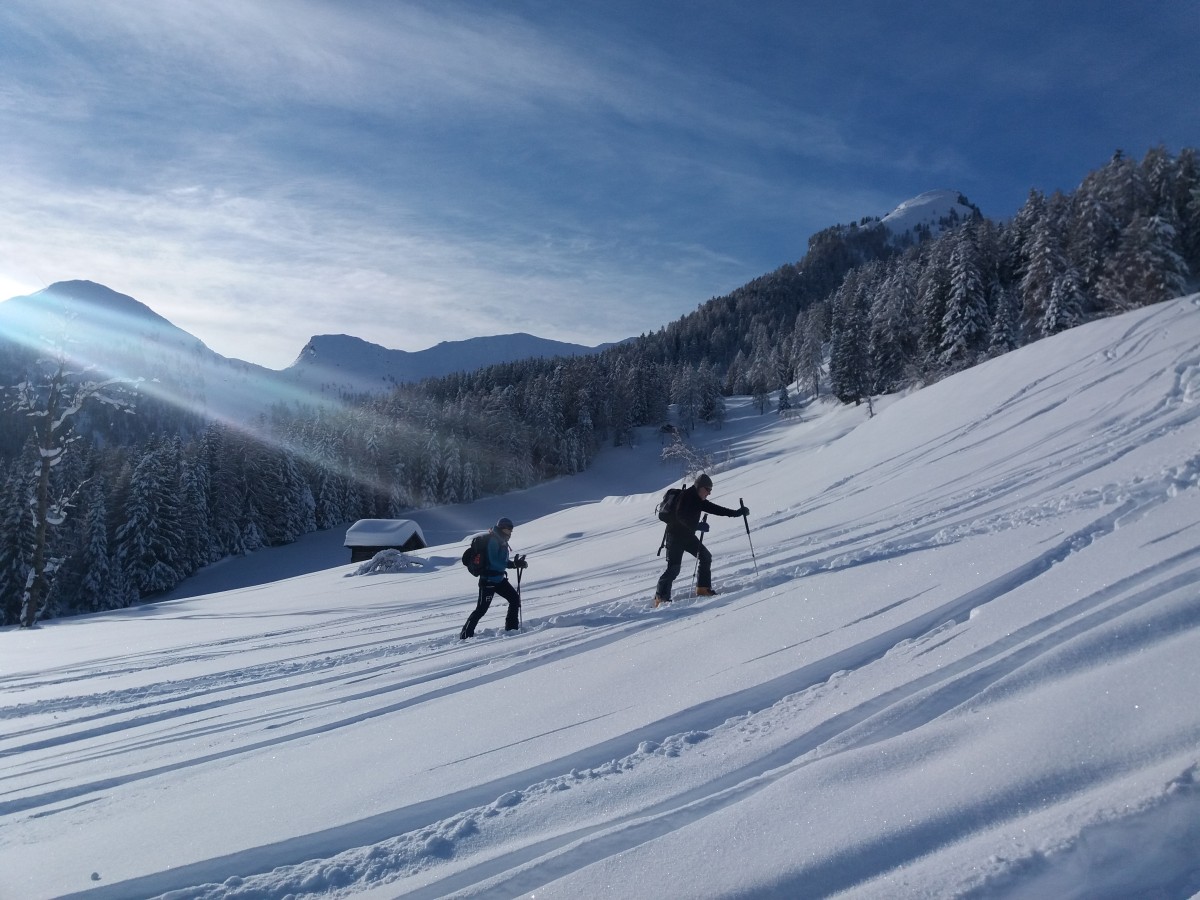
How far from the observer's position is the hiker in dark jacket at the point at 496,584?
859 cm

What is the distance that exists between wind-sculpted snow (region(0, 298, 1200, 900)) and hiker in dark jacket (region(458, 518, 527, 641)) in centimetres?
38

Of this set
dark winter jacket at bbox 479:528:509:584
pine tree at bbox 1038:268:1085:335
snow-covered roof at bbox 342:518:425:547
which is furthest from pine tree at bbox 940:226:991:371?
dark winter jacket at bbox 479:528:509:584

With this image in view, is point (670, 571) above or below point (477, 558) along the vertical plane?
below

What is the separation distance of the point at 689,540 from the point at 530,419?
72569mm

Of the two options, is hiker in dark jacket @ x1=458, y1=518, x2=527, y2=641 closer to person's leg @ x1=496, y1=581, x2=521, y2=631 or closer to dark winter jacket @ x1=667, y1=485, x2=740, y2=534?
person's leg @ x1=496, y1=581, x2=521, y2=631

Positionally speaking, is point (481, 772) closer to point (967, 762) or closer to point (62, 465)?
point (967, 762)

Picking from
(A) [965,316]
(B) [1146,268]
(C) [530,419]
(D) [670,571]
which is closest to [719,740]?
(D) [670,571]

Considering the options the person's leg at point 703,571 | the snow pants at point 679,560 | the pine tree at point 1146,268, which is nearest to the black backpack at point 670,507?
the snow pants at point 679,560

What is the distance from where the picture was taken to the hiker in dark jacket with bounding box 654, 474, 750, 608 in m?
8.56

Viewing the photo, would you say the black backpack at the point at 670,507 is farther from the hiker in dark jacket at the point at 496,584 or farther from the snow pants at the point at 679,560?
the hiker in dark jacket at the point at 496,584

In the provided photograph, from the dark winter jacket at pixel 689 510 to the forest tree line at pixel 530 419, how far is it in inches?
678

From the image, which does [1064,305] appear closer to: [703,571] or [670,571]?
[703,571]

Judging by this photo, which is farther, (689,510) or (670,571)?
(689,510)

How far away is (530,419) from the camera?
8062 cm
